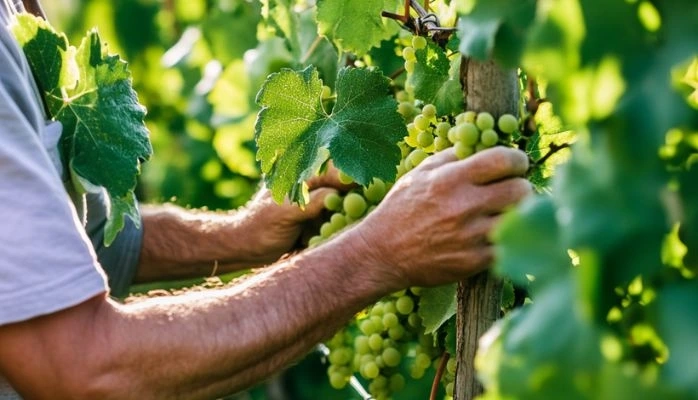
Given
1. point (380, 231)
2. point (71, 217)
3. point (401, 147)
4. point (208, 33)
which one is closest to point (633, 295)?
point (380, 231)

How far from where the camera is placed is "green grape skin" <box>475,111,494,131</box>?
1688mm

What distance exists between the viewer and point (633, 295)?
1.23 meters

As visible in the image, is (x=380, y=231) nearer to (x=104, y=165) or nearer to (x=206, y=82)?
(x=104, y=165)

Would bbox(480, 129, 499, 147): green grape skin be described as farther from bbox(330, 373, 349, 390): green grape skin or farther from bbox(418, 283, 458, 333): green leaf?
bbox(330, 373, 349, 390): green grape skin

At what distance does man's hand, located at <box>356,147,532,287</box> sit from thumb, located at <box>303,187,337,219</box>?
1.57 ft

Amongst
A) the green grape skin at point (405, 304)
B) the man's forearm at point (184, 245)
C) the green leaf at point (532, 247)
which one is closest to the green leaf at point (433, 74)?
the green grape skin at point (405, 304)

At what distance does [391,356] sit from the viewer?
2.23m

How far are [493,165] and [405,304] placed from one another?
54cm

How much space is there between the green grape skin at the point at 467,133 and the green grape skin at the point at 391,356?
66cm

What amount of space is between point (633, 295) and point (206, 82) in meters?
4.34

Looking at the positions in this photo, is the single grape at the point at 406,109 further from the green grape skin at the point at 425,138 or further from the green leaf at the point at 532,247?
the green leaf at the point at 532,247

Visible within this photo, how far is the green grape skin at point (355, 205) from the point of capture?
2.23 metres

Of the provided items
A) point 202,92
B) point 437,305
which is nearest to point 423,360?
point 437,305

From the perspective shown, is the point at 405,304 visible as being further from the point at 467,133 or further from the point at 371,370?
the point at 467,133
